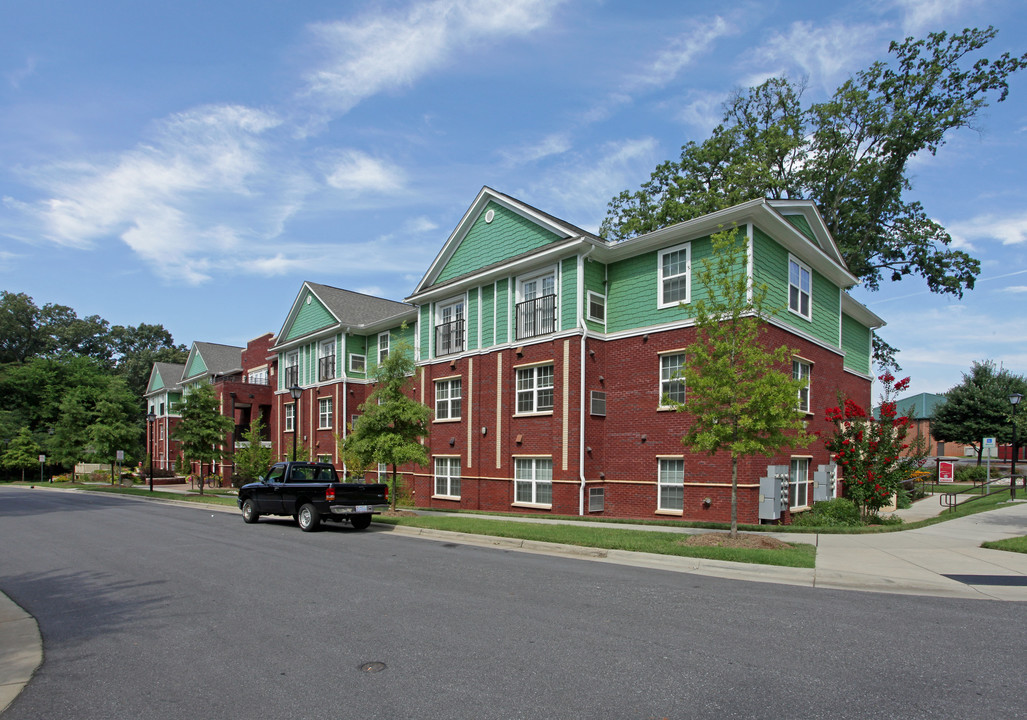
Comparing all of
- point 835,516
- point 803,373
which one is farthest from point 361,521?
point 803,373

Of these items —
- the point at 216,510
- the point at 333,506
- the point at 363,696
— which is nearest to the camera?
the point at 363,696

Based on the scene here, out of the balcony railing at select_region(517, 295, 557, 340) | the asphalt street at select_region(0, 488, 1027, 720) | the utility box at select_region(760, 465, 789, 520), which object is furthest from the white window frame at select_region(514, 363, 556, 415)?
the asphalt street at select_region(0, 488, 1027, 720)

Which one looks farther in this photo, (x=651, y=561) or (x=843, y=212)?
(x=843, y=212)

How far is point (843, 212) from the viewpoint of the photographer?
34.7 m

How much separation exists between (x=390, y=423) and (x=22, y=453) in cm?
5986

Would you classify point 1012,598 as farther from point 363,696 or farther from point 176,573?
point 176,573

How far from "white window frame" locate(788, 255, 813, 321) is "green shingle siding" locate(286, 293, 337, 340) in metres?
23.2

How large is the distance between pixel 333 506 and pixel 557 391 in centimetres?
823

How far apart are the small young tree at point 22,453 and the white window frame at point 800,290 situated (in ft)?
229

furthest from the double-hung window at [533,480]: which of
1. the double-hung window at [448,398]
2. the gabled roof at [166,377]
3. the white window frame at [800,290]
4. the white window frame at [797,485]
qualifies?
the gabled roof at [166,377]

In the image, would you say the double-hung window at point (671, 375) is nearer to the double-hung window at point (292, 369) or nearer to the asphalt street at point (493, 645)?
the asphalt street at point (493, 645)

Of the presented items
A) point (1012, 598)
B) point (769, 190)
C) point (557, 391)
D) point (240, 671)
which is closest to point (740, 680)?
point (240, 671)

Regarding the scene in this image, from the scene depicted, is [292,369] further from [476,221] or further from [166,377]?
[166,377]

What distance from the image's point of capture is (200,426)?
36.6 metres
